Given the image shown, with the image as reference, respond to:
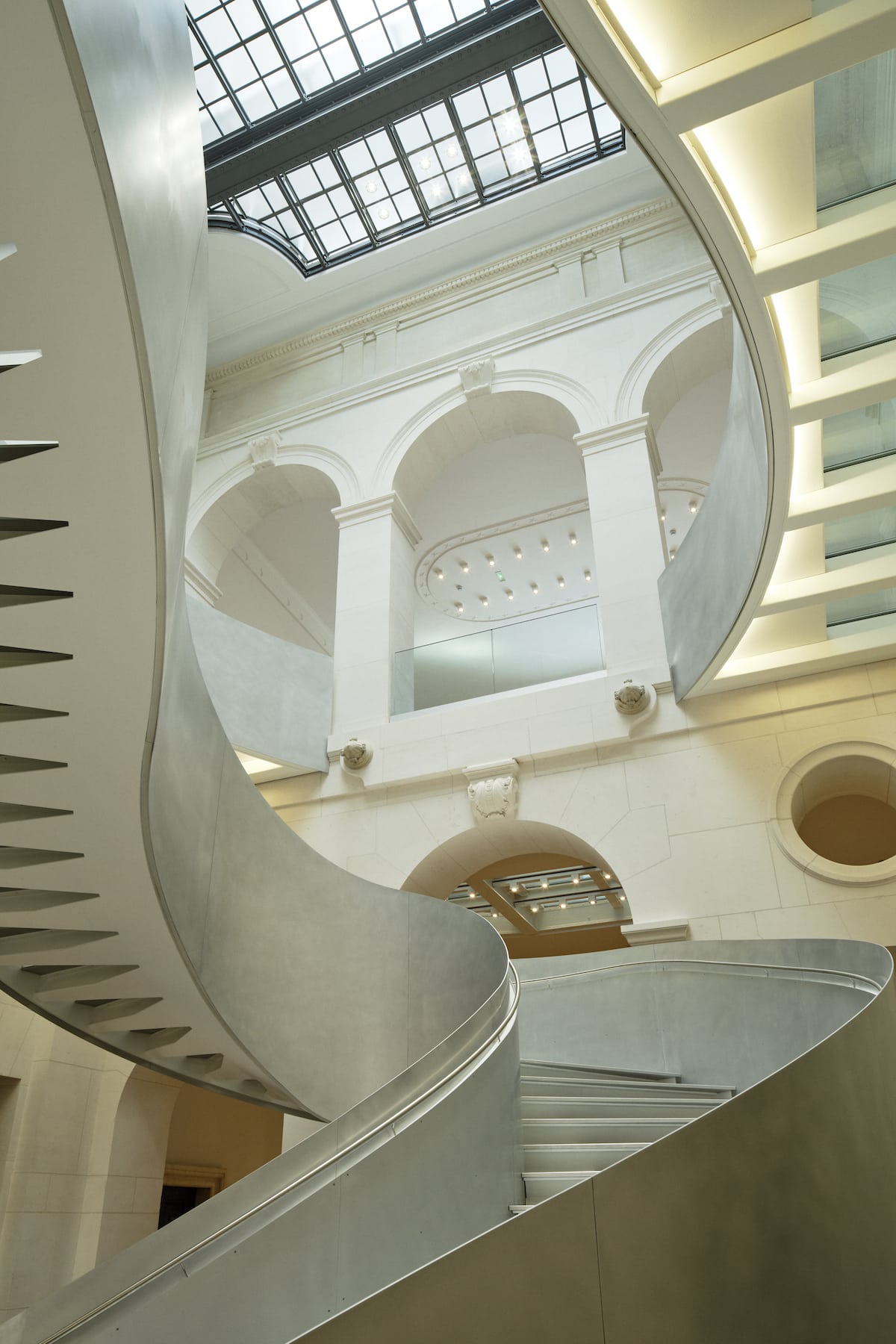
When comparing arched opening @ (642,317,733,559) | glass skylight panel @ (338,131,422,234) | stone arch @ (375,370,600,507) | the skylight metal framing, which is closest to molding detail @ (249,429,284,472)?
stone arch @ (375,370,600,507)

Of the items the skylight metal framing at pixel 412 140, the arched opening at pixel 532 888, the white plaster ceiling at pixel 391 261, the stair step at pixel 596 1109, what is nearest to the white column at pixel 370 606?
the arched opening at pixel 532 888

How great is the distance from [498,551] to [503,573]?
591 millimetres

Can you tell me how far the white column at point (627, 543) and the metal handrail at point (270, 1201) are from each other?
258 inches

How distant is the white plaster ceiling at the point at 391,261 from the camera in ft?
46.2

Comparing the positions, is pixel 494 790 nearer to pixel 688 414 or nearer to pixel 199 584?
pixel 199 584

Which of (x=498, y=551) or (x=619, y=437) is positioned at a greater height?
(x=498, y=551)

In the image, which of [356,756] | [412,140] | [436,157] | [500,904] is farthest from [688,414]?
[500,904]

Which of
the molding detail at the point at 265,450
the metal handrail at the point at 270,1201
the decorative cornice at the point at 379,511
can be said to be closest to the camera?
the metal handrail at the point at 270,1201

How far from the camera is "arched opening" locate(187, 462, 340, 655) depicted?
1495cm

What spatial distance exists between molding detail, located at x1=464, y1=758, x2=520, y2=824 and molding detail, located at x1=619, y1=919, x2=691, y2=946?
1921mm

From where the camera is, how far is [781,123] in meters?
Answer: 4.98

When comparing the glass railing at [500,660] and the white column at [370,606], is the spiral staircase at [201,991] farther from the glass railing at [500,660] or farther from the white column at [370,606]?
the white column at [370,606]

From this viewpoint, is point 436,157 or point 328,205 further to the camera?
point 328,205

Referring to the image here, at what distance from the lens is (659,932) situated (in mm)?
9414
